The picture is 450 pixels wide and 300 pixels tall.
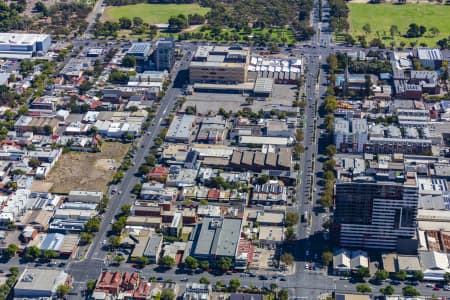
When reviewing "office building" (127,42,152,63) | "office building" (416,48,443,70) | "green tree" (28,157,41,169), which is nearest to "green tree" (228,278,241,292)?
"green tree" (28,157,41,169)

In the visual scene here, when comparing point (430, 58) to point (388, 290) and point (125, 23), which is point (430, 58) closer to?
point (125, 23)

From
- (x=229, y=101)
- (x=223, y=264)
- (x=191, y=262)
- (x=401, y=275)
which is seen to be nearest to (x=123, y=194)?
(x=191, y=262)

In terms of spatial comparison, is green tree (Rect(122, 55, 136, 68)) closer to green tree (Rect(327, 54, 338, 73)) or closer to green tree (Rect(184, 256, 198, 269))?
green tree (Rect(327, 54, 338, 73))

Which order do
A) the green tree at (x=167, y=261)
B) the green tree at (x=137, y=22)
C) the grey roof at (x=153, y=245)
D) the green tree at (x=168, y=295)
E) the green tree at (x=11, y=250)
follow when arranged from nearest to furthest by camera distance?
the green tree at (x=168, y=295) < the green tree at (x=167, y=261) < the grey roof at (x=153, y=245) < the green tree at (x=11, y=250) < the green tree at (x=137, y=22)

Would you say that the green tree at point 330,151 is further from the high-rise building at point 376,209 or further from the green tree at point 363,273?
the green tree at point 363,273

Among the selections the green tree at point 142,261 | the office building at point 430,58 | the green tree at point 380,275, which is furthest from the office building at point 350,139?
the green tree at point 142,261
